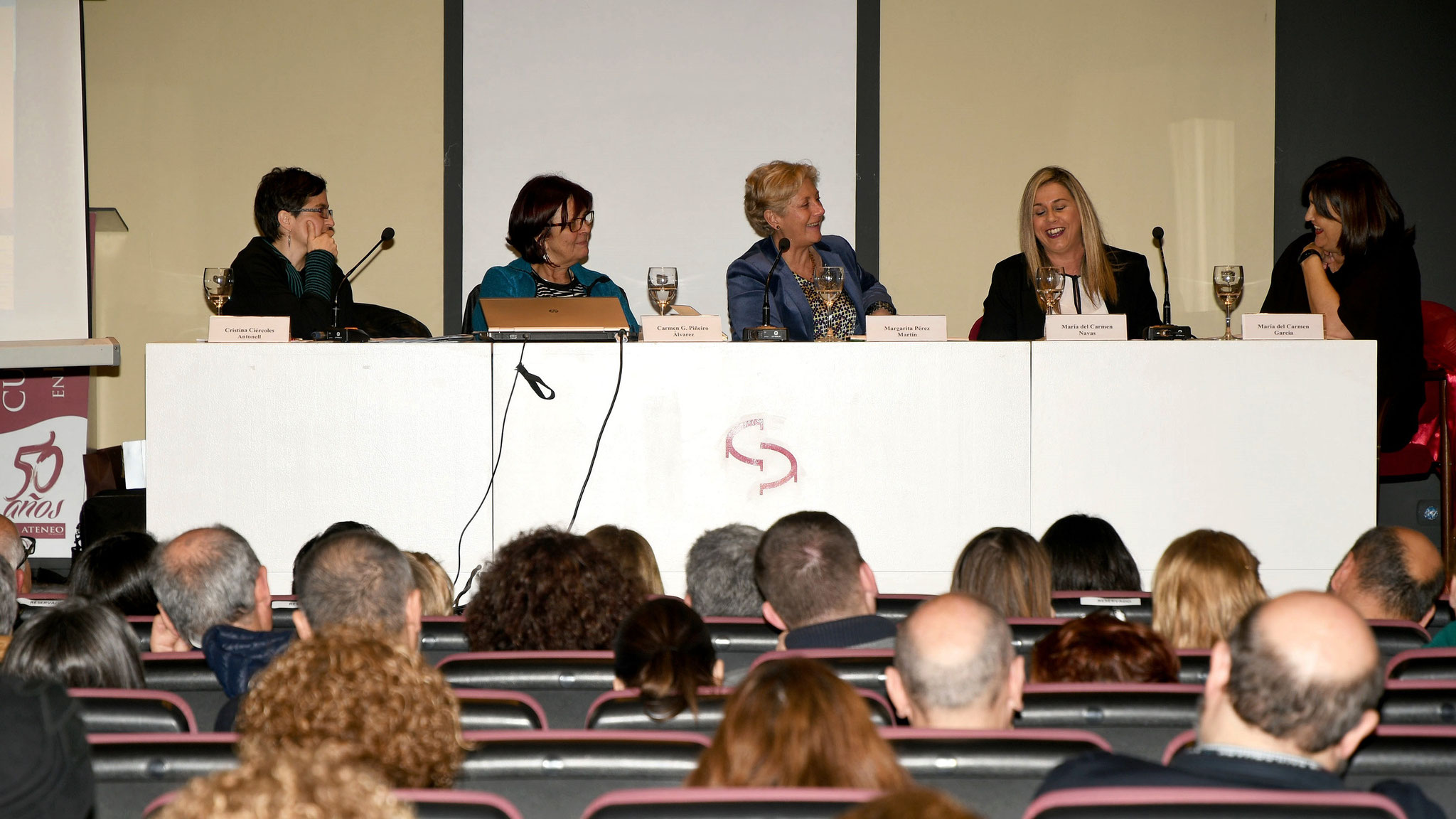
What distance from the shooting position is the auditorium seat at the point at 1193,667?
2.01m

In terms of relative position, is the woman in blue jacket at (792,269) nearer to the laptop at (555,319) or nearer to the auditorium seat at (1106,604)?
the laptop at (555,319)

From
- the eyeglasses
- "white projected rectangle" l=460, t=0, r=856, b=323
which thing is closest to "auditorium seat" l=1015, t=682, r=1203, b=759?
the eyeglasses

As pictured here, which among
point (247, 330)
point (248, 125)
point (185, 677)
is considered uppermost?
point (248, 125)

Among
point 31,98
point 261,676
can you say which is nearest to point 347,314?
point 31,98

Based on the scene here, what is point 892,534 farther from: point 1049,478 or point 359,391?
point 359,391

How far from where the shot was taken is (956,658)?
64.8 inches

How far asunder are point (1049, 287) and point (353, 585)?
7.77ft

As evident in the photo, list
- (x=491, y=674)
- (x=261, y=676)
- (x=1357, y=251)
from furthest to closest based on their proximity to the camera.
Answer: (x=1357, y=251) → (x=491, y=674) → (x=261, y=676)

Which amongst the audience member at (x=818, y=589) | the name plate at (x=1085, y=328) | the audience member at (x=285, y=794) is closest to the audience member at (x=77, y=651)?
→ the audience member at (x=818, y=589)

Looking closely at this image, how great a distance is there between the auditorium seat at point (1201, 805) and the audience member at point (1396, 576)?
1558 mm

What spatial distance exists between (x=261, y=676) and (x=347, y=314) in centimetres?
337

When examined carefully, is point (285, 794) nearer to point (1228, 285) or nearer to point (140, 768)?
point (140, 768)

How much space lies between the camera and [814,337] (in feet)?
14.7

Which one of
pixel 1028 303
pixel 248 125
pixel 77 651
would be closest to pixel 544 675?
pixel 77 651
